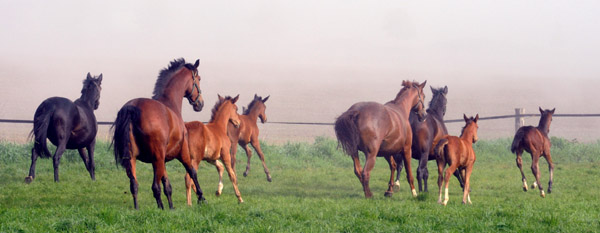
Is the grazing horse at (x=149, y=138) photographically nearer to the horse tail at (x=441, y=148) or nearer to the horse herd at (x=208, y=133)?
the horse herd at (x=208, y=133)

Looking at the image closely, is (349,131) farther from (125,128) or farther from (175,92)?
(125,128)

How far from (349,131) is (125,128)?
443 centimetres

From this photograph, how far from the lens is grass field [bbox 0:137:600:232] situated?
22.4ft

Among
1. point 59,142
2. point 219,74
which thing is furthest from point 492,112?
point 59,142

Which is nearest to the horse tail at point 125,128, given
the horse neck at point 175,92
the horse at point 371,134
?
the horse neck at point 175,92

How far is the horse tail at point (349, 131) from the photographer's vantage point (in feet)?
35.4

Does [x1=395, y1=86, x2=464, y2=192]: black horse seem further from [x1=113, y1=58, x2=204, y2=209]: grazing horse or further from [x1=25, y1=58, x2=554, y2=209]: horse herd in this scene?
[x1=113, y1=58, x2=204, y2=209]: grazing horse

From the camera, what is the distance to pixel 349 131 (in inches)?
428

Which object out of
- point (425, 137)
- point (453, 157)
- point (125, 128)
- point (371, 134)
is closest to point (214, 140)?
point (125, 128)

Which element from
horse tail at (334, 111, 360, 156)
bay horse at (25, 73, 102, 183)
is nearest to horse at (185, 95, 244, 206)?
horse tail at (334, 111, 360, 156)

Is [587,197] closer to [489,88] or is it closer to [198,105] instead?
[198,105]

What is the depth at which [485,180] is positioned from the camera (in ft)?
47.2

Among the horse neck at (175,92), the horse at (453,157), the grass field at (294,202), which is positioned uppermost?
the horse neck at (175,92)

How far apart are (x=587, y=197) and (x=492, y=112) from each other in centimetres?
3233
